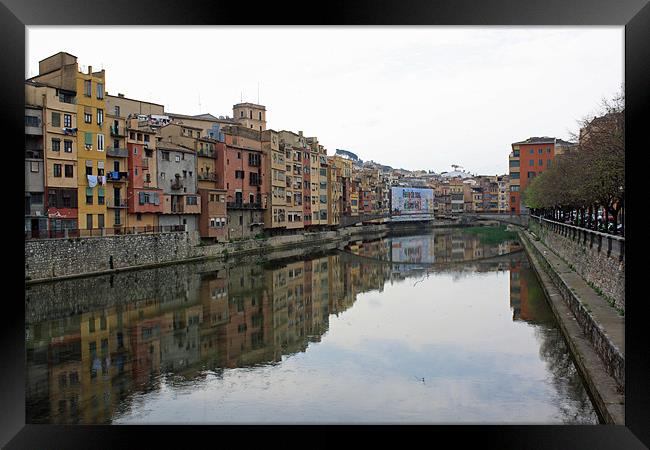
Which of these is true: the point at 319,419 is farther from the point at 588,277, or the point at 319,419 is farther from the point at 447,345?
the point at 588,277

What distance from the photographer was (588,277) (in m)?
14.0

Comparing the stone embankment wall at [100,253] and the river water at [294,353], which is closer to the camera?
the river water at [294,353]

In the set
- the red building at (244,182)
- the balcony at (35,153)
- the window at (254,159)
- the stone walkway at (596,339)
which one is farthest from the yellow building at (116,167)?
the stone walkway at (596,339)

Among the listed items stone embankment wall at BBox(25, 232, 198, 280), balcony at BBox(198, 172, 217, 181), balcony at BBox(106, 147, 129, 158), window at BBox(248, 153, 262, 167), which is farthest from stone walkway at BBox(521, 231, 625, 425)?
window at BBox(248, 153, 262, 167)

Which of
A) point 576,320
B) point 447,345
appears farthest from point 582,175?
point 447,345

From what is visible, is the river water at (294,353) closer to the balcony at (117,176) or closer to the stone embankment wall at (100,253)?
the stone embankment wall at (100,253)

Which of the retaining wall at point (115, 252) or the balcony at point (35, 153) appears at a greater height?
the balcony at point (35, 153)

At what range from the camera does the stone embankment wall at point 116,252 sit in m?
18.5

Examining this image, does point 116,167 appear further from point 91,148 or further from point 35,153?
point 35,153

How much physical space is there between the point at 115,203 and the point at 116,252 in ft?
9.16

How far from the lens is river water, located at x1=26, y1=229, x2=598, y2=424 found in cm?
779

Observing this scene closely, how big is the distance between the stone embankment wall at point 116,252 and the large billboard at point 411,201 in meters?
44.3

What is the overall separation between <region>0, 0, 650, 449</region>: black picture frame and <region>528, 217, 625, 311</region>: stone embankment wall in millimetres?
6077

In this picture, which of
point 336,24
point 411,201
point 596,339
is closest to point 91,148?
point 596,339
